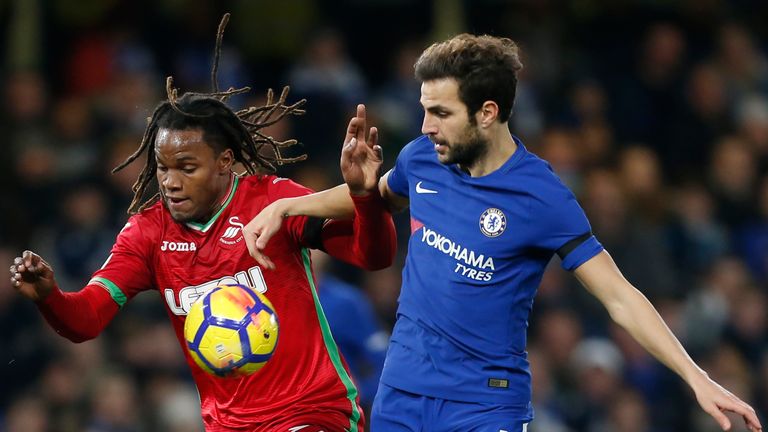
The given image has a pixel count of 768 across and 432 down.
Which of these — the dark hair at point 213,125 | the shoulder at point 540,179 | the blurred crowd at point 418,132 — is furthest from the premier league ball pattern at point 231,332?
the blurred crowd at point 418,132

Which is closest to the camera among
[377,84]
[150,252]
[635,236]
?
[150,252]

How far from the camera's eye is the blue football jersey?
5.09m

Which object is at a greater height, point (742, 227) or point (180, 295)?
point (180, 295)

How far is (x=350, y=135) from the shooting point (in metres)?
5.31

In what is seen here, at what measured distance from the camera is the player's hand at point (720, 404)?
4727mm

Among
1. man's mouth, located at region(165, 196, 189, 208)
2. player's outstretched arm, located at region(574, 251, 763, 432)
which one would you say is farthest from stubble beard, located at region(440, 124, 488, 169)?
man's mouth, located at region(165, 196, 189, 208)

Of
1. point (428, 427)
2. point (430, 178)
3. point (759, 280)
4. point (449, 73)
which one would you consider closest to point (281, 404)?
point (428, 427)

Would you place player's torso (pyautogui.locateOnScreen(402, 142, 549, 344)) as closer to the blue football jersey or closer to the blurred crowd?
the blue football jersey

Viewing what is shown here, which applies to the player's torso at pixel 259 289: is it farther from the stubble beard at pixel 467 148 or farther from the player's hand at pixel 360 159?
the stubble beard at pixel 467 148

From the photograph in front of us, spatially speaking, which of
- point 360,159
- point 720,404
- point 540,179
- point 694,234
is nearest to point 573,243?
point 540,179

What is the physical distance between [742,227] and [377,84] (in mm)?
3249

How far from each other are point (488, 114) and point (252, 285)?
43.6 inches

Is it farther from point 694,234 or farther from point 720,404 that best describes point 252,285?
point 694,234

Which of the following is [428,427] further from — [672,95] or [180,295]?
[672,95]
